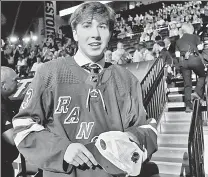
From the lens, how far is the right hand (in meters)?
0.98

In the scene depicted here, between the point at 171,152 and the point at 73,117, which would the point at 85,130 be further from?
the point at 171,152

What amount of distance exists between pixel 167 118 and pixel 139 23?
14379mm

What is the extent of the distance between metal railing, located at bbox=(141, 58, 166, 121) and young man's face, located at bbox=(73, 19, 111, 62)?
12.9 ft

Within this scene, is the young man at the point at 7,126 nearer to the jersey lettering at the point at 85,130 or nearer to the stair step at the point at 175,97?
the jersey lettering at the point at 85,130

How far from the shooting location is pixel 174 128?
5.68 m

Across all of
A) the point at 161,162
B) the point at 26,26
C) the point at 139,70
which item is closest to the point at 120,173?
the point at 161,162

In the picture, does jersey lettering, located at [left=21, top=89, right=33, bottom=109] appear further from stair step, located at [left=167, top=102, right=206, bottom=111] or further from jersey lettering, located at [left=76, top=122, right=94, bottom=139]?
stair step, located at [left=167, top=102, right=206, bottom=111]

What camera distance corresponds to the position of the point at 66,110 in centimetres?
112

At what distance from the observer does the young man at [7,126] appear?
7.31 ft

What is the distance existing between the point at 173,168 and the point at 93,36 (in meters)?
3.86

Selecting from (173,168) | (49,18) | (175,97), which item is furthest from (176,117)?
(49,18)

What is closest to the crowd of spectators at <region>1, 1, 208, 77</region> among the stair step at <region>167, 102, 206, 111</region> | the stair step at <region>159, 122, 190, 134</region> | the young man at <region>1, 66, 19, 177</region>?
the stair step at <region>167, 102, 206, 111</region>

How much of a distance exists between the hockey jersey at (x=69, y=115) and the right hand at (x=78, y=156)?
2 cm

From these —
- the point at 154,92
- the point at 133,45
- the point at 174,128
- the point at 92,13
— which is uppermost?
the point at 133,45
